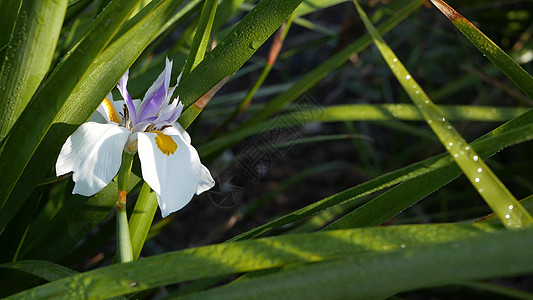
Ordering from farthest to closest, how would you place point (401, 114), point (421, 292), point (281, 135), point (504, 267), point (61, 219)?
1. point (421, 292)
2. point (281, 135)
3. point (401, 114)
4. point (61, 219)
5. point (504, 267)

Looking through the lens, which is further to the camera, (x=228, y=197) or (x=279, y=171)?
(x=279, y=171)

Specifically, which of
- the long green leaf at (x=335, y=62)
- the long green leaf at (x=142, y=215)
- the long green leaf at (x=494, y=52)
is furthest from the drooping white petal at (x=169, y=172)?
the long green leaf at (x=335, y=62)

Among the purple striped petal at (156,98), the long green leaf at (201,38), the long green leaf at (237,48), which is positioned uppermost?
the long green leaf at (201,38)

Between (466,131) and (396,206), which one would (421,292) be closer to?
(466,131)

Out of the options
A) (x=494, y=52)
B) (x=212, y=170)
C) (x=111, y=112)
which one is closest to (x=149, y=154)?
(x=111, y=112)

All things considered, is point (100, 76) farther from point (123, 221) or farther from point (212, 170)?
point (212, 170)

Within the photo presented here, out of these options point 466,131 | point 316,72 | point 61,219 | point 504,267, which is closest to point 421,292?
point 466,131

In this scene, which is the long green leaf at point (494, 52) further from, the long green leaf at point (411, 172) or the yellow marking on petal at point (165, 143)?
the yellow marking on petal at point (165, 143)
